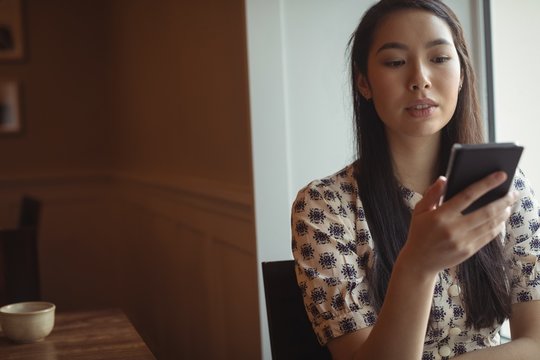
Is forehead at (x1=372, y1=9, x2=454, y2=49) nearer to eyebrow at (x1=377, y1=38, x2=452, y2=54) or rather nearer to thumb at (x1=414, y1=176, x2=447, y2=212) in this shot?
eyebrow at (x1=377, y1=38, x2=452, y2=54)

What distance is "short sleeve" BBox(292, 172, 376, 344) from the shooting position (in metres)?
1.28

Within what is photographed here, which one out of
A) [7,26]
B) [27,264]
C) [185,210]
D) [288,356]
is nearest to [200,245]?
[185,210]

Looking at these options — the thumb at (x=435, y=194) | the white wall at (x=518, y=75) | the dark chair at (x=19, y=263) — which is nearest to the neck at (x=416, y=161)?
the thumb at (x=435, y=194)

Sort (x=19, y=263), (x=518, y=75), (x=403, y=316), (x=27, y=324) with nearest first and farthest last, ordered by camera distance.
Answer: (x=403, y=316), (x=27, y=324), (x=518, y=75), (x=19, y=263)

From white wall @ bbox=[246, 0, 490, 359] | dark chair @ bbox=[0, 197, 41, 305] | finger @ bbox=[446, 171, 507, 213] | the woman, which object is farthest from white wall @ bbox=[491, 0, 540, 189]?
dark chair @ bbox=[0, 197, 41, 305]

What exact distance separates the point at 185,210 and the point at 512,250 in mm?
1696

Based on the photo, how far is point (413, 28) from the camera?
1.36 m

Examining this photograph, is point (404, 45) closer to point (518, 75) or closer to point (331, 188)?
point (331, 188)

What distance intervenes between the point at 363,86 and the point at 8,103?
3.56 m

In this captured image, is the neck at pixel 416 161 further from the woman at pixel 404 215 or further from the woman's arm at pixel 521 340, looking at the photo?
the woman's arm at pixel 521 340

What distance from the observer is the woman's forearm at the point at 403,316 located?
1091 millimetres

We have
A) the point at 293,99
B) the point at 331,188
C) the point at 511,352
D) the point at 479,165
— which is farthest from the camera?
the point at 293,99

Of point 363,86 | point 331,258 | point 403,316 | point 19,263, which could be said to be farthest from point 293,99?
point 19,263

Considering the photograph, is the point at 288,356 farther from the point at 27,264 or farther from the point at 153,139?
the point at 153,139
